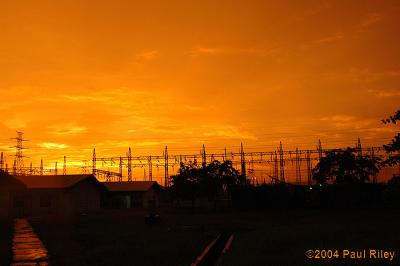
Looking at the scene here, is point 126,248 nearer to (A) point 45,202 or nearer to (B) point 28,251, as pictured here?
(B) point 28,251

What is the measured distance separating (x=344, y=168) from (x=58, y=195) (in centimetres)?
3800

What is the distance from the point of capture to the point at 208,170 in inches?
2432

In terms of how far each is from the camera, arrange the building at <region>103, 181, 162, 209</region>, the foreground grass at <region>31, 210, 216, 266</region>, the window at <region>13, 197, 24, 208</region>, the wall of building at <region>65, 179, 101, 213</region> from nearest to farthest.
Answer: the foreground grass at <region>31, 210, 216, 266</region>, the window at <region>13, 197, 24, 208</region>, the wall of building at <region>65, 179, 101, 213</region>, the building at <region>103, 181, 162, 209</region>

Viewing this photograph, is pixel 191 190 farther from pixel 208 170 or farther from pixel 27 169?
pixel 27 169

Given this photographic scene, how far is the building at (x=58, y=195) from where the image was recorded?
194 feet

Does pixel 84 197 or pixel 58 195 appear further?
pixel 84 197

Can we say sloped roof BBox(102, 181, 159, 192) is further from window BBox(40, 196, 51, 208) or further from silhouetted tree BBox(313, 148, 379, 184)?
silhouetted tree BBox(313, 148, 379, 184)

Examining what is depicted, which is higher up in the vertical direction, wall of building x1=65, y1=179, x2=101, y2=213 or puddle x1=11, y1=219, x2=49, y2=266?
wall of building x1=65, y1=179, x2=101, y2=213

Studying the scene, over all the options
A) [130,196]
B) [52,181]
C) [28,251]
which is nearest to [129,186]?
[130,196]

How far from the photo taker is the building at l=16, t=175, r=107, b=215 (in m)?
59.1

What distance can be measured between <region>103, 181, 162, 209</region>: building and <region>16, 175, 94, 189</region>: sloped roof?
51.8 feet

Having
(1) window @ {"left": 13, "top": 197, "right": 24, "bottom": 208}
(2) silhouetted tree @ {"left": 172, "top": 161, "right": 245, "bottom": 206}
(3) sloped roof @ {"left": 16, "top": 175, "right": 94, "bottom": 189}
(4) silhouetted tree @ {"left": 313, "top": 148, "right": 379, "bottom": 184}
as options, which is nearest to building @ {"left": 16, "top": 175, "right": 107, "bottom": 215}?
(3) sloped roof @ {"left": 16, "top": 175, "right": 94, "bottom": 189}

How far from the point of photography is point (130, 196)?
266 feet

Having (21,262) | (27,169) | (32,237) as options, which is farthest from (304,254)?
(27,169)
